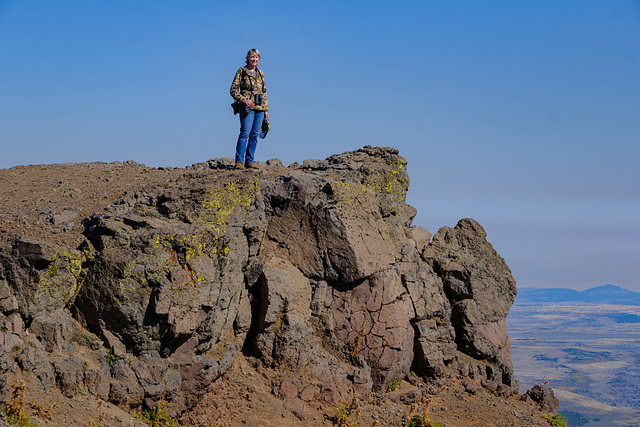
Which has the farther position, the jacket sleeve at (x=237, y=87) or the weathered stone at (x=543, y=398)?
the weathered stone at (x=543, y=398)

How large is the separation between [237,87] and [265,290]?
6.29 metres

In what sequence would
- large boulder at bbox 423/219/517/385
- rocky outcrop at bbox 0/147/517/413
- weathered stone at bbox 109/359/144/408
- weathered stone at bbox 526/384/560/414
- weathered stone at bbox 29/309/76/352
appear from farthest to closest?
large boulder at bbox 423/219/517/385 < weathered stone at bbox 526/384/560/414 < rocky outcrop at bbox 0/147/517/413 < weathered stone at bbox 109/359/144/408 < weathered stone at bbox 29/309/76/352

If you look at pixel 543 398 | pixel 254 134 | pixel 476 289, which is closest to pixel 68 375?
pixel 254 134

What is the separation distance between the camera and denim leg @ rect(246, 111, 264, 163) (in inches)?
692

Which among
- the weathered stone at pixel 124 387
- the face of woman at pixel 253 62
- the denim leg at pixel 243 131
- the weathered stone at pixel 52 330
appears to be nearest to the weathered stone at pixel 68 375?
the weathered stone at pixel 52 330

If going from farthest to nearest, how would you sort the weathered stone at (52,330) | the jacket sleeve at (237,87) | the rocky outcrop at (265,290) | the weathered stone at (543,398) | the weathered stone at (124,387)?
the weathered stone at (543,398)
the jacket sleeve at (237,87)
the rocky outcrop at (265,290)
the weathered stone at (124,387)
the weathered stone at (52,330)

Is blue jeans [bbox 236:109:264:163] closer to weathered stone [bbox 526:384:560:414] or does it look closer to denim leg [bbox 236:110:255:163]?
denim leg [bbox 236:110:255:163]

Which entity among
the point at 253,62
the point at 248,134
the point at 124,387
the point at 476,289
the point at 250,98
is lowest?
the point at 124,387

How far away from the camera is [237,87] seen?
1736cm

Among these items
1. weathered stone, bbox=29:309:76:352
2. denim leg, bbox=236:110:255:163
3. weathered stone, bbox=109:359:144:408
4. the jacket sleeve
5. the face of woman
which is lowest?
weathered stone, bbox=109:359:144:408

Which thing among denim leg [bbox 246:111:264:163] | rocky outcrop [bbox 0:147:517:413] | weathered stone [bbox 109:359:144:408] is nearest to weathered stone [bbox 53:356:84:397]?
rocky outcrop [bbox 0:147:517:413]

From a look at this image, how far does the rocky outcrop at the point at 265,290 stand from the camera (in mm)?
11992

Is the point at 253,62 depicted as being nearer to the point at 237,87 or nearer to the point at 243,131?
the point at 237,87

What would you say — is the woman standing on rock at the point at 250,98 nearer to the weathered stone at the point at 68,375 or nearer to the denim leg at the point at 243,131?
the denim leg at the point at 243,131
